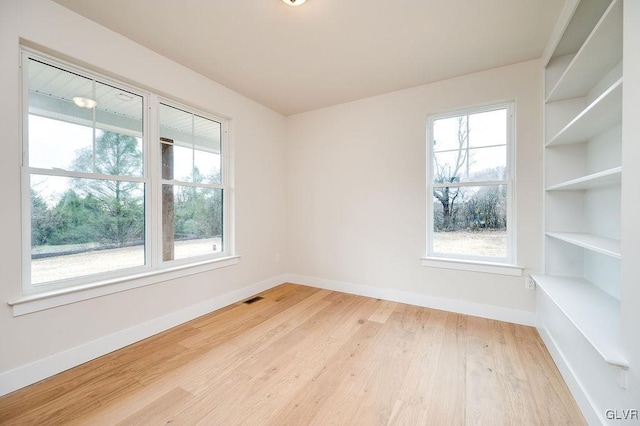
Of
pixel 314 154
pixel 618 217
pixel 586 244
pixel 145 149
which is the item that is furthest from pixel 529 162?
pixel 145 149

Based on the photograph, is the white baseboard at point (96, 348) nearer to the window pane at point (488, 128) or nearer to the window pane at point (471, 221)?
the window pane at point (471, 221)

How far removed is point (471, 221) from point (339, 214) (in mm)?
1651

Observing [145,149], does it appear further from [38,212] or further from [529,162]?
[529,162]

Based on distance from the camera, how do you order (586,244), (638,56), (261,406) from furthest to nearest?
(586,244)
(261,406)
(638,56)

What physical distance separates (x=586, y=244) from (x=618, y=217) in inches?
20.1

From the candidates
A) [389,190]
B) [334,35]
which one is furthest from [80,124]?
[389,190]

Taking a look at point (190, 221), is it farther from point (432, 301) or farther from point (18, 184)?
point (432, 301)

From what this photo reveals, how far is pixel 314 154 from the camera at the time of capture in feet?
12.8

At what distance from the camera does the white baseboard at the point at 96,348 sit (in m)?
1.67

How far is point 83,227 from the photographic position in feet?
6.77

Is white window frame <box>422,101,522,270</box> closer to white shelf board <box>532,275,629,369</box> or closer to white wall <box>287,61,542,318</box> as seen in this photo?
white wall <box>287,61,542,318</box>

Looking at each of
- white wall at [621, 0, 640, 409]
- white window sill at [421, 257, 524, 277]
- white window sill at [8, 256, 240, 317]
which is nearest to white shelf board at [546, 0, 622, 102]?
white wall at [621, 0, 640, 409]

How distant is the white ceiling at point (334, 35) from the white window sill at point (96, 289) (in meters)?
2.09

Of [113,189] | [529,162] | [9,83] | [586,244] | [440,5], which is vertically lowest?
[586,244]
